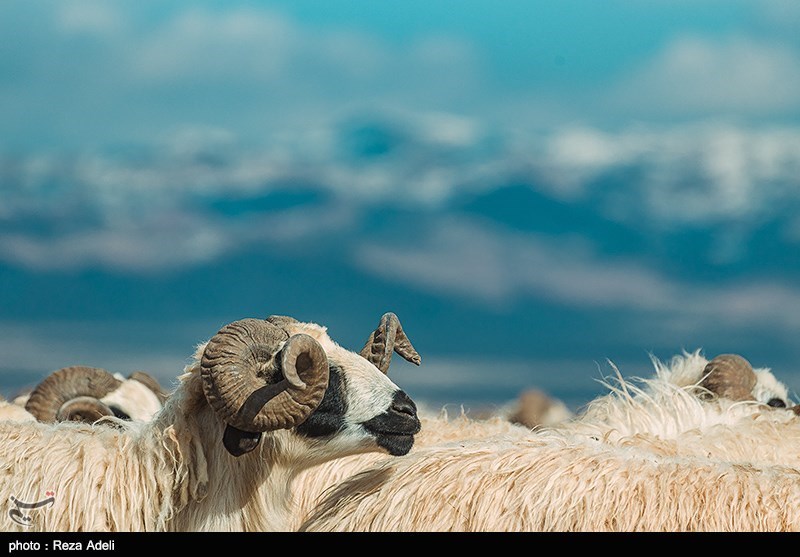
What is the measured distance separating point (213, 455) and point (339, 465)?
1.45m

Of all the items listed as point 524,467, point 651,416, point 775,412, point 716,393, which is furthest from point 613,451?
point 716,393

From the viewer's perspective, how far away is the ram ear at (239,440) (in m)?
6.01

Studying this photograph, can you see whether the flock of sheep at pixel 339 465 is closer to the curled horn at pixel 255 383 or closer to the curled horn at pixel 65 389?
the curled horn at pixel 255 383

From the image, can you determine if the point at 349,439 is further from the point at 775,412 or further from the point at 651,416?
the point at 775,412

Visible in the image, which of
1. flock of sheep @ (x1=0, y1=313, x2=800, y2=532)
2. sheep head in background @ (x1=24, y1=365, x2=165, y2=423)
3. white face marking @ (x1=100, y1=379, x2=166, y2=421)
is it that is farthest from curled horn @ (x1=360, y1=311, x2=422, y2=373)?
white face marking @ (x1=100, y1=379, x2=166, y2=421)

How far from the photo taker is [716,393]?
1061cm

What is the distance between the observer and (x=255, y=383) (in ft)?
19.5

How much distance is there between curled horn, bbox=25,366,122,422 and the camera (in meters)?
11.5

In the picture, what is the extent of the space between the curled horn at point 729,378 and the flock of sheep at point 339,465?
10.4 feet

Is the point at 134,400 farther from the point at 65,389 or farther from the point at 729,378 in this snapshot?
the point at 729,378

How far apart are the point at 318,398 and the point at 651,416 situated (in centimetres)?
279

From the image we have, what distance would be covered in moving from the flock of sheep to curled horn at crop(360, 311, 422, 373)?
0.03 ft
